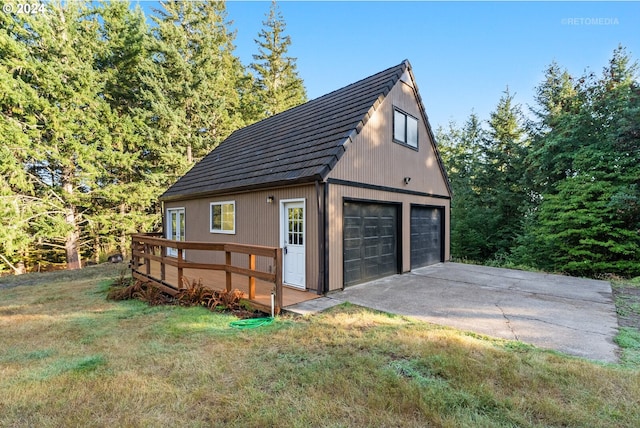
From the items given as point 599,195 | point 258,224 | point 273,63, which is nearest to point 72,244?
point 258,224

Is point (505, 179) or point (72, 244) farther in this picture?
point (505, 179)

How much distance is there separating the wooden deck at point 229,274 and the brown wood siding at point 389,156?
7.89ft

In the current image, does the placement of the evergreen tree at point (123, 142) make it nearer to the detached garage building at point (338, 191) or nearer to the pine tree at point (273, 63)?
the detached garage building at point (338, 191)

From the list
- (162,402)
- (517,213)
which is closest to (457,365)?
(162,402)

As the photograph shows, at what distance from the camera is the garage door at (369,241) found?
687 cm

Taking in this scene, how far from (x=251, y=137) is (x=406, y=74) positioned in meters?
5.95

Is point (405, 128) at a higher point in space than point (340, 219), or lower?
higher

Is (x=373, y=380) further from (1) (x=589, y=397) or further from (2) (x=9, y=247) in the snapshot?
(2) (x=9, y=247)

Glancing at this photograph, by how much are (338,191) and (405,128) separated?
3820 mm

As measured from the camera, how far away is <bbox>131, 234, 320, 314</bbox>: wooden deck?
5.14 metres

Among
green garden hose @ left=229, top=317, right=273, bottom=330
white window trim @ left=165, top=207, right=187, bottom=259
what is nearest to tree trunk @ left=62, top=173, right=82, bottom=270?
white window trim @ left=165, top=207, right=187, bottom=259

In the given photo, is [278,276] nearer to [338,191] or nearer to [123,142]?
[338,191]

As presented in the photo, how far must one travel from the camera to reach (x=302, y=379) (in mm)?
2941

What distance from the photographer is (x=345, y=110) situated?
7934mm
